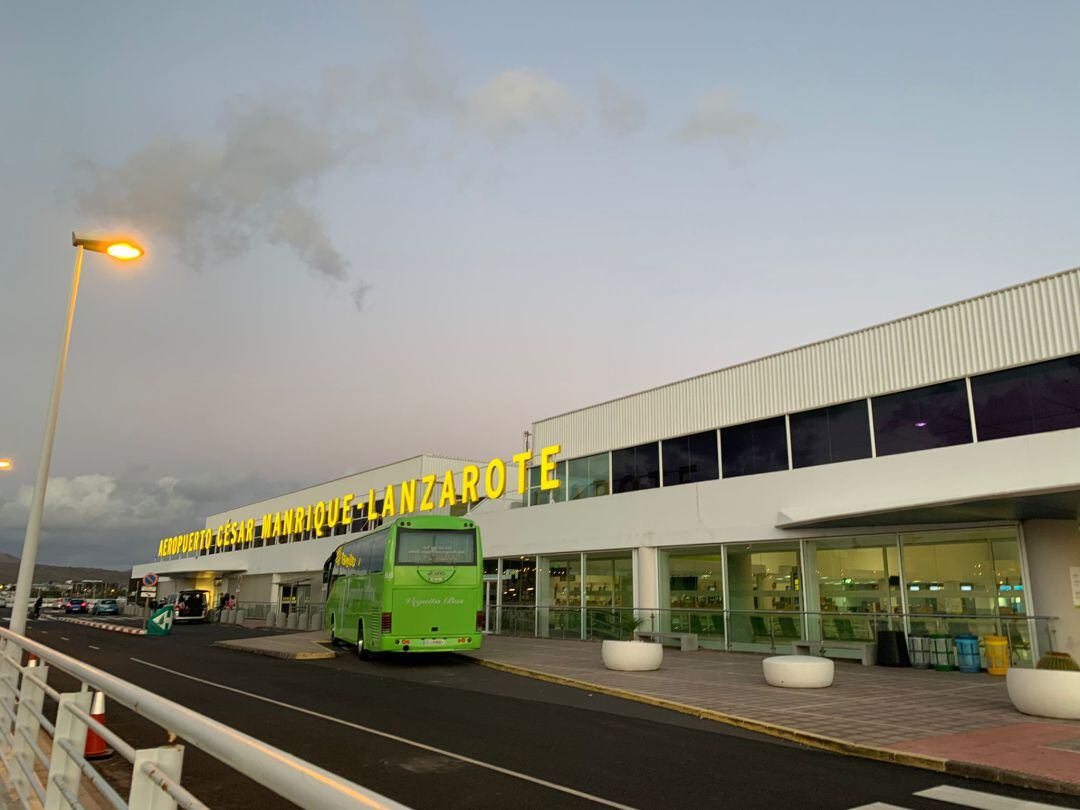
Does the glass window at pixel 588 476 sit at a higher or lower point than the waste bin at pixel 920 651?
higher

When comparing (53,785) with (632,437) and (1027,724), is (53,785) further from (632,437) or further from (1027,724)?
(632,437)

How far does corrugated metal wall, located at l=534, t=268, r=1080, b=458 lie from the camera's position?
55.6ft

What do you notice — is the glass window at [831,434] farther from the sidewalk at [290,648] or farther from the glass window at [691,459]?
the sidewalk at [290,648]

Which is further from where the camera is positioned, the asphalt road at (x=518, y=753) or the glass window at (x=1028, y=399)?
the glass window at (x=1028, y=399)

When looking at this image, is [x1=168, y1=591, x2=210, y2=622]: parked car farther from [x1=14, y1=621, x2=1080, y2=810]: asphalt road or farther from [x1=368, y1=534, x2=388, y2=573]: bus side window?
[x1=14, y1=621, x2=1080, y2=810]: asphalt road

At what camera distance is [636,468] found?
87.1 feet

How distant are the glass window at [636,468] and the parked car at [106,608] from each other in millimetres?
53847

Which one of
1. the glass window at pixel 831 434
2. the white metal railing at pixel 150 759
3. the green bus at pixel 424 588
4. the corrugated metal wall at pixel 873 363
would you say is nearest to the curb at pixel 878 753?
the green bus at pixel 424 588

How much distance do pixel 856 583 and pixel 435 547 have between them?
10.8 metres

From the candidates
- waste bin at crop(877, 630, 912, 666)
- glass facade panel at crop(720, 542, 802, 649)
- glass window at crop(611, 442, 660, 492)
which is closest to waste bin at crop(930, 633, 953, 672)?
waste bin at crop(877, 630, 912, 666)

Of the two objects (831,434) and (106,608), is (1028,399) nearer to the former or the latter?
(831,434)

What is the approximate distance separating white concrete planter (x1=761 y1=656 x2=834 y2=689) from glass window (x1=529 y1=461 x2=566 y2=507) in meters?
15.8

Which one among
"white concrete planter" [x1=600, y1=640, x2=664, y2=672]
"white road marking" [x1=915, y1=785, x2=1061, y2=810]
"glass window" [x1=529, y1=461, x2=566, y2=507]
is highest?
"glass window" [x1=529, y1=461, x2=566, y2=507]

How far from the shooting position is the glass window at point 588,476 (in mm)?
27812
